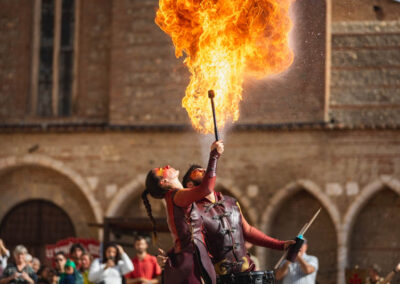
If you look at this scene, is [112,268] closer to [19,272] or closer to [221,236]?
[19,272]

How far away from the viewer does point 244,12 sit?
8422 mm

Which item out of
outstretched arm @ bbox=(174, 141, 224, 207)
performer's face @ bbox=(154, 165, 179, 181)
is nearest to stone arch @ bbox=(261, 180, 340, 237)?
performer's face @ bbox=(154, 165, 179, 181)

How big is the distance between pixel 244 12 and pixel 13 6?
44.2 ft

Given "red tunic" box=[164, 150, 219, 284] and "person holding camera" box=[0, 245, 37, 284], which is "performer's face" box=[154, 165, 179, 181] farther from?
"person holding camera" box=[0, 245, 37, 284]

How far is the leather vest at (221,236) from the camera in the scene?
758 cm

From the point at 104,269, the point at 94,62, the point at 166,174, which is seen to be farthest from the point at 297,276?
the point at 94,62

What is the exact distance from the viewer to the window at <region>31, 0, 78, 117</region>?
2067cm

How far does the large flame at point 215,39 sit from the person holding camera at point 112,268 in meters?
3.77

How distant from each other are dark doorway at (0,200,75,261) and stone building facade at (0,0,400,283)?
4 centimetres

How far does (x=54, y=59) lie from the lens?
815 inches

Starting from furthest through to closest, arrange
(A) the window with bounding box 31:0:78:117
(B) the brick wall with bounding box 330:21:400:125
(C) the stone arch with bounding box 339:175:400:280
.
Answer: (A) the window with bounding box 31:0:78:117 < (B) the brick wall with bounding box 330:21:400:125 < (C) the stone arch with bounding box 339:175:400:280

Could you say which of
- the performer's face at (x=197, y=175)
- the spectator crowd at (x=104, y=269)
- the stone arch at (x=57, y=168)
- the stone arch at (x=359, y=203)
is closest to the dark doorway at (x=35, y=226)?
the stone arch at (x=57, y=168)

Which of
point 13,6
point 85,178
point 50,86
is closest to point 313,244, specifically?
point 85,178

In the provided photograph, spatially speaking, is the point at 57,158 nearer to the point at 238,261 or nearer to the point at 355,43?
the point at 355,43
